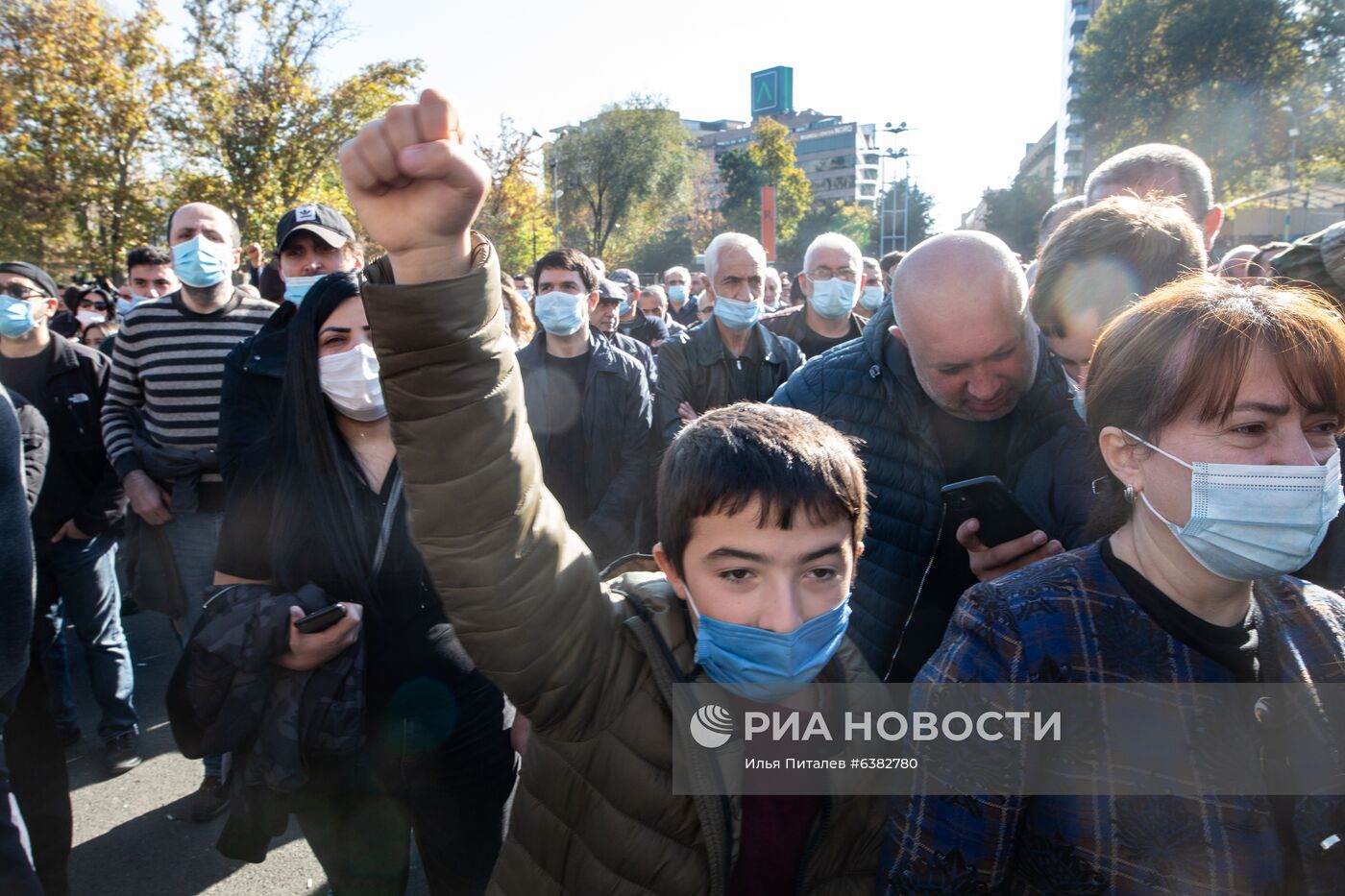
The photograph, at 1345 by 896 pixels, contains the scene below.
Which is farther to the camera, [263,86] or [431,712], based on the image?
[263,86]

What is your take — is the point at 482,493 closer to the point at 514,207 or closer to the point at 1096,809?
the point at 1096,809

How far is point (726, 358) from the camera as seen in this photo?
5.26 metres

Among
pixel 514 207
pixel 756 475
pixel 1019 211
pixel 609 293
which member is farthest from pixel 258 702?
pixel 1019 211

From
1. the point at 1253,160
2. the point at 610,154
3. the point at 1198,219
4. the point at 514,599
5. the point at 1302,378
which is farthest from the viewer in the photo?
the point at 610,154

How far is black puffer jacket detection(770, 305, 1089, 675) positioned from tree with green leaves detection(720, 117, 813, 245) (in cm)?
5983

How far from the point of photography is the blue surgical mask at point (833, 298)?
5.95 metres

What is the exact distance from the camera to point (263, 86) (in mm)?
18734

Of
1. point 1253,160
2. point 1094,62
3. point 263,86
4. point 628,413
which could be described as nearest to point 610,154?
point 1094,62

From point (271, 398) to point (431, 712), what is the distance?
116 cm

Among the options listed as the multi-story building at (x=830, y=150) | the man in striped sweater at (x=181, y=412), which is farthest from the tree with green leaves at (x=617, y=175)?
the multi-story building at (x=830, y=150)

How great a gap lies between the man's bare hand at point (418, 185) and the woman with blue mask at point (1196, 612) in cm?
103

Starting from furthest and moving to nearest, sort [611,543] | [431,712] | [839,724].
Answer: [611,543] < [431,712] < [839,724]

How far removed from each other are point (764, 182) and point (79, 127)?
49869 millimetres

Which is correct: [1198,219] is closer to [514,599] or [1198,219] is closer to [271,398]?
[514,599]
